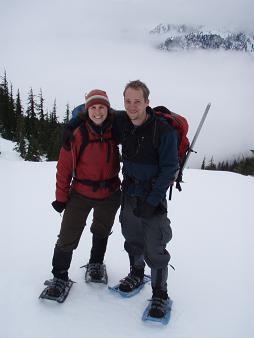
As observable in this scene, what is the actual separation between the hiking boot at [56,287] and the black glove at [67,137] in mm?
1818

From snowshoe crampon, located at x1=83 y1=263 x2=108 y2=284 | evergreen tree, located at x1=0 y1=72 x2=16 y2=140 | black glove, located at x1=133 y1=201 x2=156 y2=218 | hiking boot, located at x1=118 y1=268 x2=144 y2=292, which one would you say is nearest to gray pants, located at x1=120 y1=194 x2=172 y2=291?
black glove, located at x1=133 y1=201 x2=156 y2=218

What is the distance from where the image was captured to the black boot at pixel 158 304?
169 inches

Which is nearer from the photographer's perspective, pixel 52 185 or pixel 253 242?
pixel 253 242

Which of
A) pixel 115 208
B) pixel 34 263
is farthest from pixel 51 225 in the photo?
pixel 115 208

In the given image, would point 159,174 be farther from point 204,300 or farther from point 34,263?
point 34,263

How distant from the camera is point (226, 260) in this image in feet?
20.4

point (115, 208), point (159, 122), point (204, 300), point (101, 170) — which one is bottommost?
point (204, 300)

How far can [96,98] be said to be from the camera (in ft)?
13.6

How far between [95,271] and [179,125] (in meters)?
2.49

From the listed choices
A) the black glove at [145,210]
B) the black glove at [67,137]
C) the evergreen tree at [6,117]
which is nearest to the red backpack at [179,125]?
the black glove at [145,210]

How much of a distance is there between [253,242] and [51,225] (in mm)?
4280

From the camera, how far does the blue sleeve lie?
3.90m

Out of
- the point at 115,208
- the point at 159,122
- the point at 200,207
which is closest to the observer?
the point at 159,122

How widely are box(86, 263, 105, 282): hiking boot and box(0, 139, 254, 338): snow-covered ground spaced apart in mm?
147
